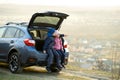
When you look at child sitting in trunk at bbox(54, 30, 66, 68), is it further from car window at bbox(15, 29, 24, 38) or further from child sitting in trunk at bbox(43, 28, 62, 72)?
car window at bbox(15, 29, 24, 38)

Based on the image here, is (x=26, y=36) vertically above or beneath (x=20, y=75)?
above

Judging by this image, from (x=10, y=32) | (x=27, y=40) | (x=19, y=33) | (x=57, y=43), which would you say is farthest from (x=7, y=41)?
(x=57, y=43)

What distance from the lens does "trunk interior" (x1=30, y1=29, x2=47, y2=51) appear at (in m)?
20.1

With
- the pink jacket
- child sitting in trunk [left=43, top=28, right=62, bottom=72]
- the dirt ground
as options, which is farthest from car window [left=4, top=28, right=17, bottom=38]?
the pink jacket

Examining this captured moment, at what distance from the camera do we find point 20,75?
1991 cm

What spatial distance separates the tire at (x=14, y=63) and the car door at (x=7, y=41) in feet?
1.21

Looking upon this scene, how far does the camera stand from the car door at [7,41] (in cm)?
2066

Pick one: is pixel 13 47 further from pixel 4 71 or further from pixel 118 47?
pixel 118 47

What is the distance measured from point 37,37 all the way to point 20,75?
147 cm

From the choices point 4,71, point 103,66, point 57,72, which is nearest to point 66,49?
point 57,72

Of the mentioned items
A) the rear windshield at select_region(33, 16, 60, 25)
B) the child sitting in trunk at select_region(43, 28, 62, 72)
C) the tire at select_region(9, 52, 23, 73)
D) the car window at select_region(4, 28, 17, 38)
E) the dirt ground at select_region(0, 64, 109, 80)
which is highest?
the rear windshield at select_region(33, 16, 60, 25)

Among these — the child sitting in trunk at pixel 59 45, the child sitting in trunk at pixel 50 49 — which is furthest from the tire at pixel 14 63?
the child sitting in trunk at pixel 59 45

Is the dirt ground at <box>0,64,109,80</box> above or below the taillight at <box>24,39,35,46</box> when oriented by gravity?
below

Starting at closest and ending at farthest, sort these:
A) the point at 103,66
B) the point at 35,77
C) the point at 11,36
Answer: the point at 35,77, the point at 11,36, the point at 103,66
